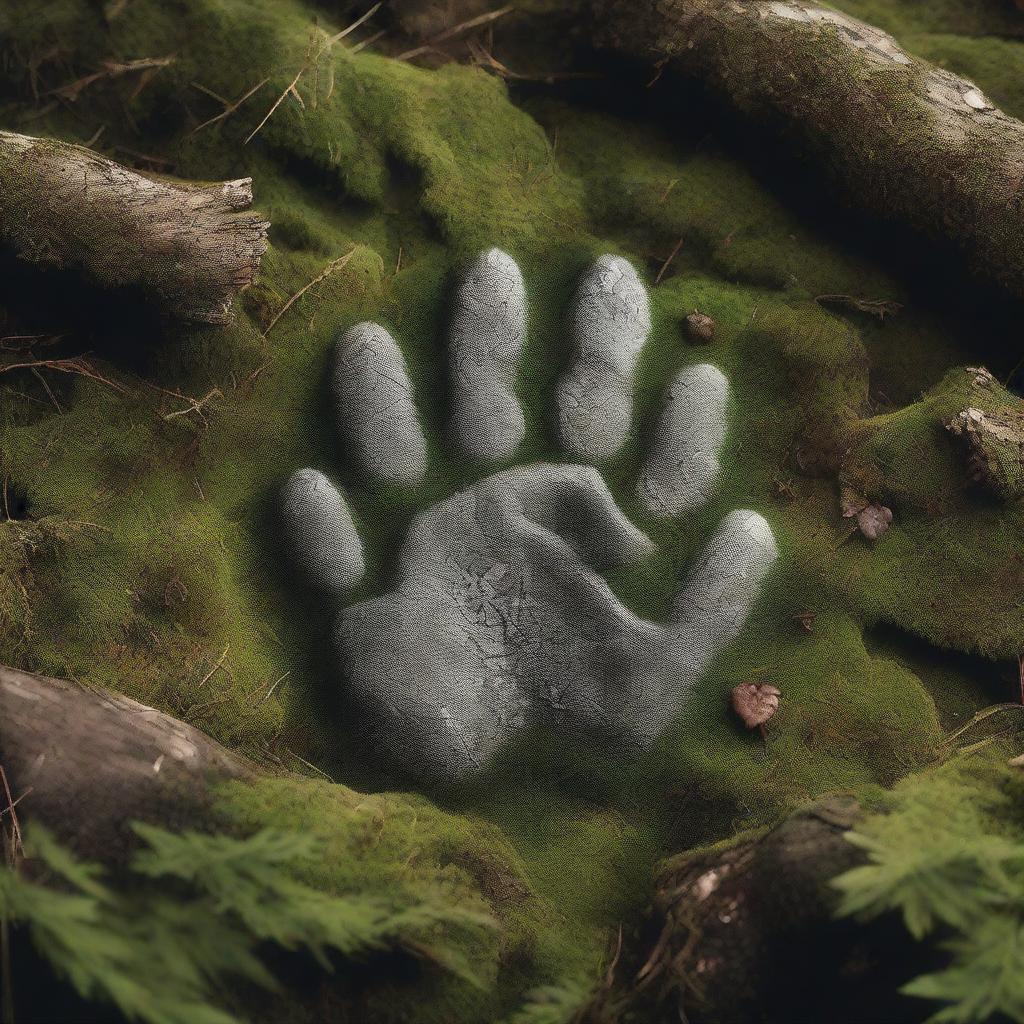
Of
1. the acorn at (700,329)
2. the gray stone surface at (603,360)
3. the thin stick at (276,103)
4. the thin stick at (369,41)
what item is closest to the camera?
the gray stone surface at (603,360)

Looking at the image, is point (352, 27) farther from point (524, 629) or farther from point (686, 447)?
point (524, 629)

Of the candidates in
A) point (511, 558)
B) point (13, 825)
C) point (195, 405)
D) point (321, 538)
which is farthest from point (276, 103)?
point (13, 825)

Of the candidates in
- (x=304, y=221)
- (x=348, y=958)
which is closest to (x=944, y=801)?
(x=348, y=958)

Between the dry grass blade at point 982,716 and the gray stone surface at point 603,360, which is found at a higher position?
the gray stone surface at point 603,360

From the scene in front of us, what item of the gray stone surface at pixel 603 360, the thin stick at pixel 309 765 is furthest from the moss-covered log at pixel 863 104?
the thin stick at pixel 309 765

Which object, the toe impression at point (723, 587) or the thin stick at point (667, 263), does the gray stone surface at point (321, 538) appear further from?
the thin stick at point (667, 263)

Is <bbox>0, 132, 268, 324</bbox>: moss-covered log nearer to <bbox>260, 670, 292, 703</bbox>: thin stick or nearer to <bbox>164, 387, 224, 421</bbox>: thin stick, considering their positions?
<bbox>164, 387, 224, 421</bbox>: thin stick

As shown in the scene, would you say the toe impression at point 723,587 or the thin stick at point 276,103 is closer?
the toe impression at point 723,587
